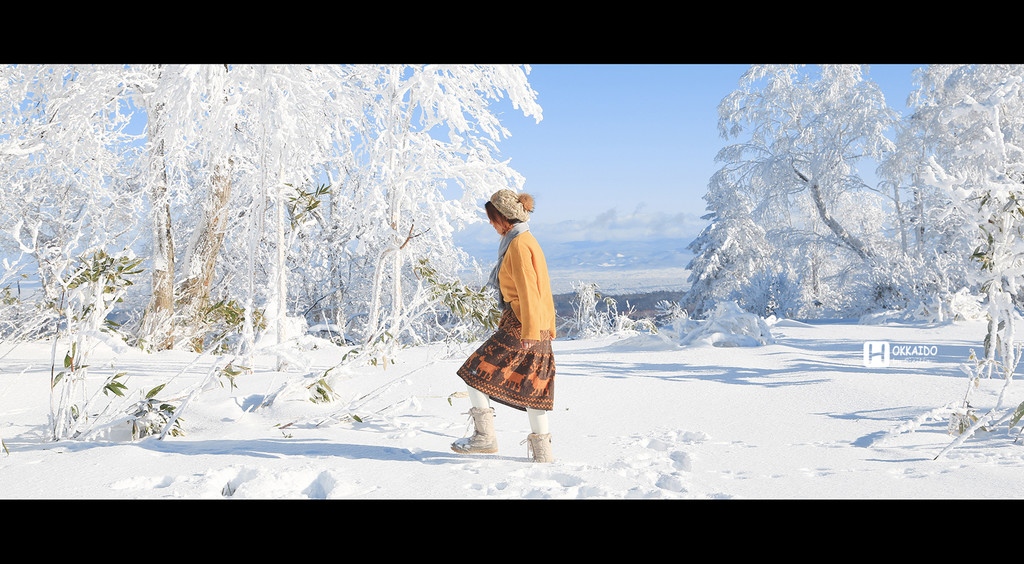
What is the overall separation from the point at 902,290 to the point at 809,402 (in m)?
9.91

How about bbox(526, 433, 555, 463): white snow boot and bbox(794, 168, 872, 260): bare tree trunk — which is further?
bbox(794, 168, 872, 260): bare tree trunk

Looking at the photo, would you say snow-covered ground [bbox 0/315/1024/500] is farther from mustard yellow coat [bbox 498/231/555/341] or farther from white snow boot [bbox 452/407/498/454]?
mustard yellow coat [bbox 498/231/555/341]

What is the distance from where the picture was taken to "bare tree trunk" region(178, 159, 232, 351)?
754 centimetres

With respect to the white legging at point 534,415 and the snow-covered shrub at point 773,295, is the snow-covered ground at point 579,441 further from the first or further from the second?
the snow-covered shrub at point 773,295

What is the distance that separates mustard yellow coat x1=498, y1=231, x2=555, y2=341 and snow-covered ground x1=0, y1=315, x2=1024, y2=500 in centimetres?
67

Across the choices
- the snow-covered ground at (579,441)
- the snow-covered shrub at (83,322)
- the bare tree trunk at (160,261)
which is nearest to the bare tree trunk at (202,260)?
the bare tree trunk at (160,261)

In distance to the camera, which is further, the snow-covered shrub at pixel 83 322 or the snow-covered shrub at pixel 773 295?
the snow-covered shrub at pixel 773 295

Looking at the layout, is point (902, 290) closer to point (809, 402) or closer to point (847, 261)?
point (847, 261)

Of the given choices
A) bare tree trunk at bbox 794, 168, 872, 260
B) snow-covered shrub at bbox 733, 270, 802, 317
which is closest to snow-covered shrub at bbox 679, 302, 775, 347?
snow-covered shrub at bbox 733, 270, 802, 317

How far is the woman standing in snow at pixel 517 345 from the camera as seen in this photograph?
2.98m

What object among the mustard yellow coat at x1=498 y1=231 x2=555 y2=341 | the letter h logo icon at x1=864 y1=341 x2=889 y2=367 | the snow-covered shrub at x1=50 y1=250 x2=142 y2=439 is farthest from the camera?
the letter h logo icon at x1=864 y1=341 x2=889 y2=367

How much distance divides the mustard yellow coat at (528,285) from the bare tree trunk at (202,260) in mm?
5637

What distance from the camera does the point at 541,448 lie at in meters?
3.02
